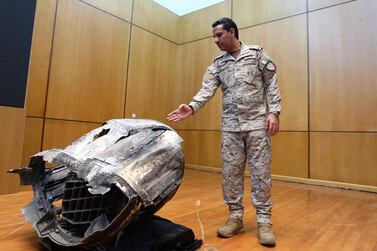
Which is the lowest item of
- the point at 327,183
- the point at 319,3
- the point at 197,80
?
the point at 327,183

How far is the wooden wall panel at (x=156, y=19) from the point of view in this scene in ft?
17.2

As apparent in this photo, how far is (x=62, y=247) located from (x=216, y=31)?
5.52ft

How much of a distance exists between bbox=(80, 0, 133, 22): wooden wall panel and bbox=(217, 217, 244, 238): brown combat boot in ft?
→ 13.5

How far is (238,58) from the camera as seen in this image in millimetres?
2016

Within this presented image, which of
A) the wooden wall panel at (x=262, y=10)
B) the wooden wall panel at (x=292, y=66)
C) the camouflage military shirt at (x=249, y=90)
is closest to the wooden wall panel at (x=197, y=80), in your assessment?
the wooden wall panel at (x=262, y=10)

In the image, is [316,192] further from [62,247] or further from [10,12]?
[10,12]

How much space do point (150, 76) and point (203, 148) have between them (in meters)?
1.81

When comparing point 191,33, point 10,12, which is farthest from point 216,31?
point 191,33

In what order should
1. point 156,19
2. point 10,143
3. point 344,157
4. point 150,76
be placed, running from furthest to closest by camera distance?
point 156,19 < point 150,76 < point 344,157 < point 10,143

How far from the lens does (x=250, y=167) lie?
1.95 meters

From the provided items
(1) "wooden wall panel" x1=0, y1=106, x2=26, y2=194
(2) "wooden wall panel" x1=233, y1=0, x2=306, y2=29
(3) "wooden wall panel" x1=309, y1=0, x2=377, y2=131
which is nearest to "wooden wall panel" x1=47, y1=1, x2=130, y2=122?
(1) "wooden wall panel" x1=0, y1=106, x2=26, y2=194

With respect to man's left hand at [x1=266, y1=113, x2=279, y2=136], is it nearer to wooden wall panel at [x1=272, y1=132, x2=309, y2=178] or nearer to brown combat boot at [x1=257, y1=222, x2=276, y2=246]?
brown combat boot at [x1=257, y1=222, x2=276, y2=246]

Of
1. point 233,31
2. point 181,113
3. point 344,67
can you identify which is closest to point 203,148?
point 344,67

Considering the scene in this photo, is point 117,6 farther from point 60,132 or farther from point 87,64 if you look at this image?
point 60,132
